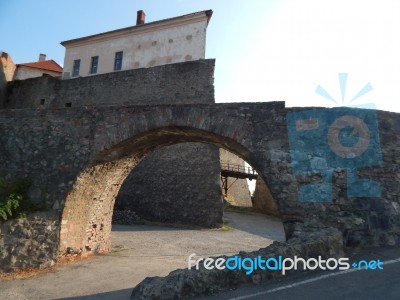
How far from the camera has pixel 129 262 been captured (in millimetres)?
7395

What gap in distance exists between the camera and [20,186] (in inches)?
262

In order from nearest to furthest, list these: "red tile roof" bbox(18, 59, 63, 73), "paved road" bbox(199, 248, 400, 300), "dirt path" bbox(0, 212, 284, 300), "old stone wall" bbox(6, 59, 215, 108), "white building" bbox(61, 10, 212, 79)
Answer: "paved road" bbox(199, 248, 400, 300)
"dirt path" bbox(0, 212, 284, 300)
"old stone wall" bbox(6, 59, 215, 108)
"white building" bbox(61, 10, 212, 79)
"red tile roof" bbox(18, 59, 63, 73)

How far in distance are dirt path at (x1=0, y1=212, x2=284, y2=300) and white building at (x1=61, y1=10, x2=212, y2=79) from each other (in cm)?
1271

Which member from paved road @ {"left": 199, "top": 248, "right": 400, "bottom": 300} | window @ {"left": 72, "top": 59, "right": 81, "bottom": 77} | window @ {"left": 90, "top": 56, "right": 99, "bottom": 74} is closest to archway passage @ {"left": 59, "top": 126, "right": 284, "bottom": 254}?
paved road @ {"left": 199, "top": 248, "right": 400, "bottom": 300}

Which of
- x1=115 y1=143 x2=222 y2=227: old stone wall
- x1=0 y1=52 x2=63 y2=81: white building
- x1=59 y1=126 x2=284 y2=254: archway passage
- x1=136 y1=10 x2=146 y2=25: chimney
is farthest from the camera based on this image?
x1=0 y1=52 x2=63 y2=81: white building

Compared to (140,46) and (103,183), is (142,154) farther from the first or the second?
(140,46)

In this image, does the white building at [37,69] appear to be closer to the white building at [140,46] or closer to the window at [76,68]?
the window at [76,68]

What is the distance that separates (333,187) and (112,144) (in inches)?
175

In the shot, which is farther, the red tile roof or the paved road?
the red tile roof

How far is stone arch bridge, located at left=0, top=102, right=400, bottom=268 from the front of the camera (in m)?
5.40

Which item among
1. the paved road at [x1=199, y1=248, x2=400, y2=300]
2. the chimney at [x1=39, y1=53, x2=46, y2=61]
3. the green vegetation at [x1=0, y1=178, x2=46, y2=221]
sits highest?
the chimney at [x1=39, y1=53, x2=46, y2=61]

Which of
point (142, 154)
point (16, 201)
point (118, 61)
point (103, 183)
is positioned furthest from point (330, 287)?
point (118, 61)

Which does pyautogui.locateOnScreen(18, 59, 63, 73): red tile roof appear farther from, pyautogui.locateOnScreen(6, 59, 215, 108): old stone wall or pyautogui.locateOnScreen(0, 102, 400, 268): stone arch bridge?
pyautogui.locateOnScreen(0, 102, 400, 268): stone arch bridge

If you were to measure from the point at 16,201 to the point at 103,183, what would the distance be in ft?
6.27
